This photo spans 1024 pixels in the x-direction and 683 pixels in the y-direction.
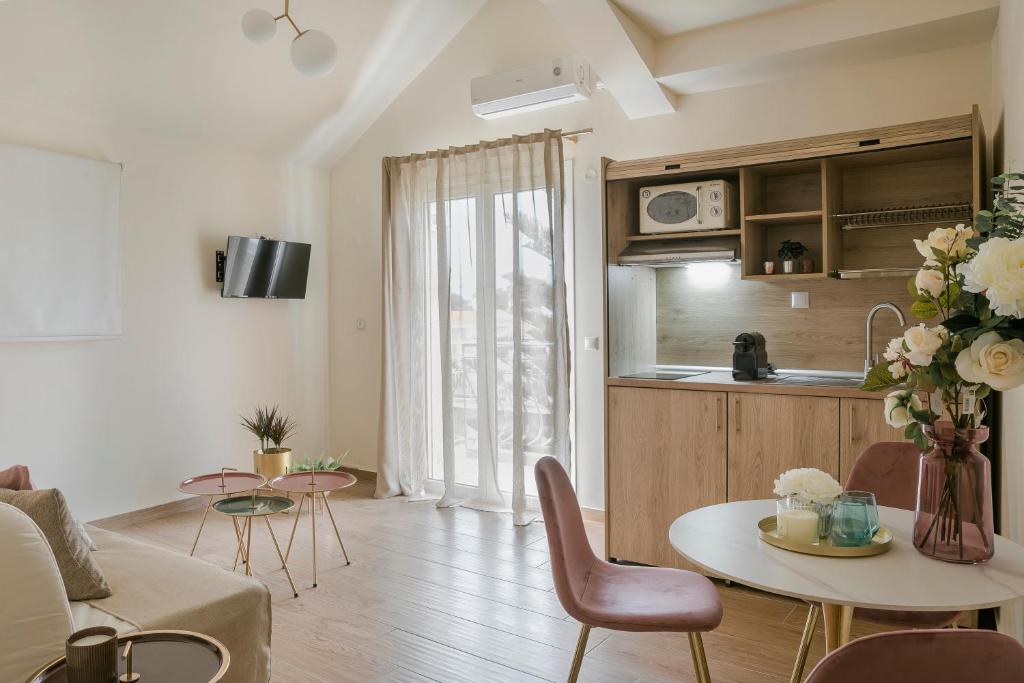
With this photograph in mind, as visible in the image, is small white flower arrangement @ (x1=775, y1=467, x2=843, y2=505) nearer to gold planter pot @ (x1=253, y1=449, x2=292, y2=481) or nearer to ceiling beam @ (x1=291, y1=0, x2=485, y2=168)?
gold planter pot @ (x1=253, y1=449, x2=292, y2=481)

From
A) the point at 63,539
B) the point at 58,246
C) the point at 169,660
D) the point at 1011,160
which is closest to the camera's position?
the point at 169,660

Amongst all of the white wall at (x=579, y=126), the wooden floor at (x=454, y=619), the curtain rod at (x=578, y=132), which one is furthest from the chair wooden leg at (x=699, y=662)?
the curtain rod at (x=578, y=132)

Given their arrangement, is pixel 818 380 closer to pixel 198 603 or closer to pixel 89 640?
pixel 198 603

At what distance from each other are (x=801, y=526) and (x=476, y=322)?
10.9ft

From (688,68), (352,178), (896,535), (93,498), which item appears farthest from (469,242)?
(896,535)

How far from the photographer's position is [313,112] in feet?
17.1

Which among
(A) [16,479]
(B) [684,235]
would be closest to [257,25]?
(A) [16,479]

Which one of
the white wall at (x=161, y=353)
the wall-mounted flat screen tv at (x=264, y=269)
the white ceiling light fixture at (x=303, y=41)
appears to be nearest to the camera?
the white ceiling light fixture at (x=303, y=41)

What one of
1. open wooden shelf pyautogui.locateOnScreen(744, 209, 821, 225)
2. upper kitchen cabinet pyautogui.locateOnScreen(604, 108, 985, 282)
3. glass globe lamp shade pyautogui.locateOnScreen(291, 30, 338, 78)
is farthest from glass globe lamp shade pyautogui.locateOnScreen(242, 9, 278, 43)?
open wooden shelf pyautogui.locateOnScreen(744, 209, 821, 225)

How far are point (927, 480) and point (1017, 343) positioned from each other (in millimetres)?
402

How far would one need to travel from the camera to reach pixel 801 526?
5.70 feet

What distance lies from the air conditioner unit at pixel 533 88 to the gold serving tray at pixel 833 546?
3.15 m

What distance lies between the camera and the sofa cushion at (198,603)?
7.02 feet

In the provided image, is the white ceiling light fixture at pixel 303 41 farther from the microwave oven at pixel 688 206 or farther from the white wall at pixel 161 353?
the white wall at pixel 161 353
